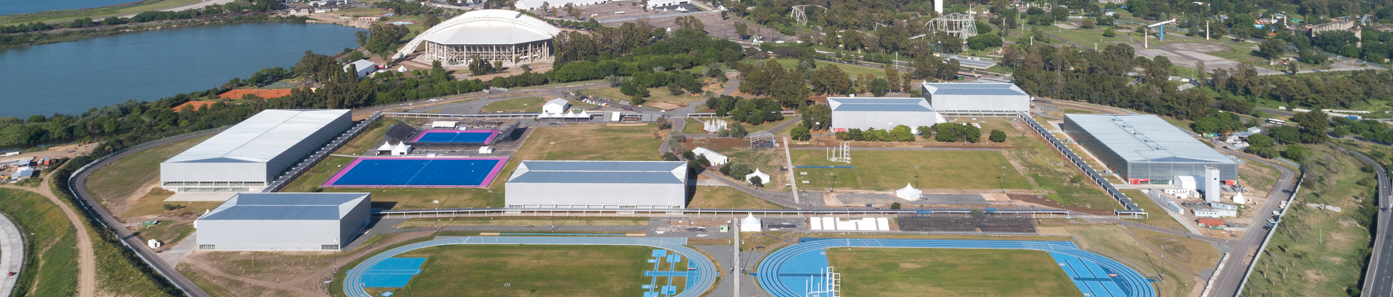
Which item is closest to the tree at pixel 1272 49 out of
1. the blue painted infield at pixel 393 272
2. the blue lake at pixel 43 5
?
the blue painted infield at pixel 393 272

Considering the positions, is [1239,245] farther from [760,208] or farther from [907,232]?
[760,208]

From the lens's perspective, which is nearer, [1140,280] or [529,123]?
[1140,280]

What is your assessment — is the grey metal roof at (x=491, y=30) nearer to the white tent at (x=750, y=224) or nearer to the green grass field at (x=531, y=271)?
the green grass field at (x=531, y=271)

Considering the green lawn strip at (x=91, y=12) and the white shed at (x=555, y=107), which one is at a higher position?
the green lawn strip at (x=91, y=12)

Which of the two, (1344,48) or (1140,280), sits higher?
(1344,48)

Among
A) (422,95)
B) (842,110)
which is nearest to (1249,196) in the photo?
(842,110)

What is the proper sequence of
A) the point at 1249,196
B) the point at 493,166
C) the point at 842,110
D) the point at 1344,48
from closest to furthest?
the point at 1249,196 → the point at 493,166 → the point at 842,110 → the point at 1344,48
